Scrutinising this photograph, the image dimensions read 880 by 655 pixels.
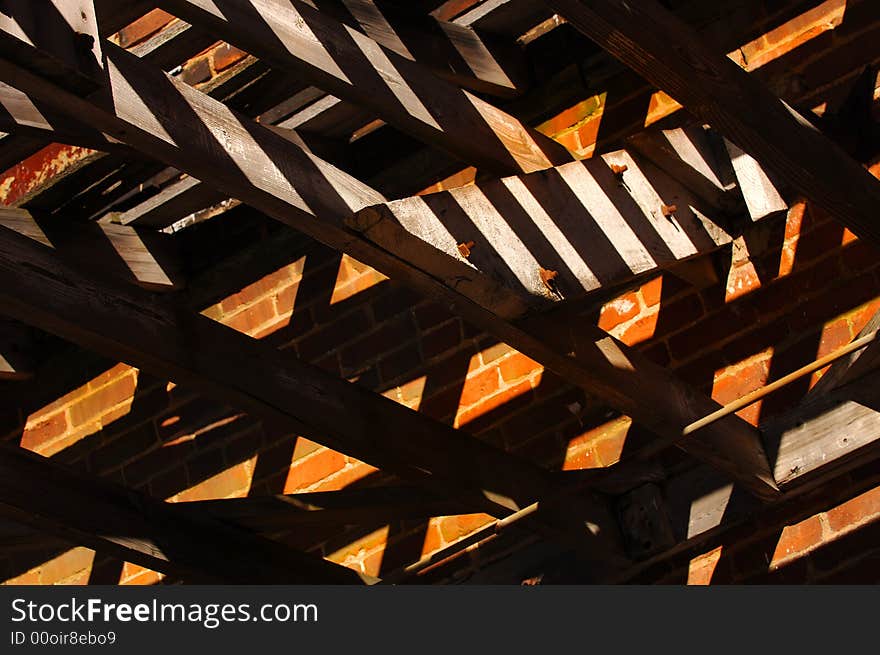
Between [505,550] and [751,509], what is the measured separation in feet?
2.54

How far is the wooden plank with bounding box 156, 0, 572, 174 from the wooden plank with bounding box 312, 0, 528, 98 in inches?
14.5

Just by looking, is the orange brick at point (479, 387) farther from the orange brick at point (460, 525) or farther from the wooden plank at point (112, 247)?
the wooden plank at point (112, 247)

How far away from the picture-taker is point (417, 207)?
270 centimetres

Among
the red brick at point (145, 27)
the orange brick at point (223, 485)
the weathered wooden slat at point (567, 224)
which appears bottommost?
the weathered wooden slat at point (567, 224)

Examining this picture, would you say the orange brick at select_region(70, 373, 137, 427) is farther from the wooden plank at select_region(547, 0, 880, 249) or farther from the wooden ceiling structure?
the wooden plank at select_region(547, 0, 880, 249)

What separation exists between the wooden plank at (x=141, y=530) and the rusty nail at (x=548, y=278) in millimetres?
1044

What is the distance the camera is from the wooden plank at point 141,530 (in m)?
3.09

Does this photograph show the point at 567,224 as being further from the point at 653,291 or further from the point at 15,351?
the point at 15,351

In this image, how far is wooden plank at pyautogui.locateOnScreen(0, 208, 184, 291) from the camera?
3609mm

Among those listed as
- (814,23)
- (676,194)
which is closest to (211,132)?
(676,194)

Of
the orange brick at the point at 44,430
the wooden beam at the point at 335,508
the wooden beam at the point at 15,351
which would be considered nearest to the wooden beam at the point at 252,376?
the wooden beam at the point at 335,508

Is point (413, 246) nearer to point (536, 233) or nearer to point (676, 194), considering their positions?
point (536, 233)

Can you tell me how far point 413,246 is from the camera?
2648 mm

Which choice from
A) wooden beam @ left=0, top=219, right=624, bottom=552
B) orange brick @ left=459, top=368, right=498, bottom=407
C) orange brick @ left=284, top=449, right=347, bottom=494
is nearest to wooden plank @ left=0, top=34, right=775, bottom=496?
wooden beam @ left=0, top=219, right=624, bottom=552
